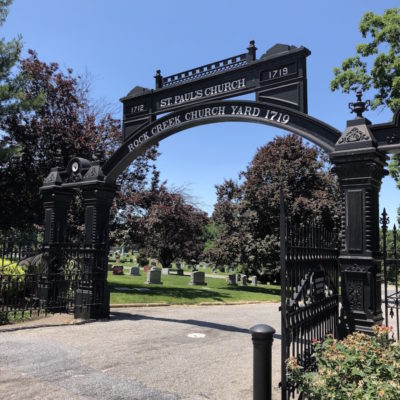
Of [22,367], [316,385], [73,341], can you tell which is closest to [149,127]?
[73,341]

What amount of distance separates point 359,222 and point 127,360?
428 cm

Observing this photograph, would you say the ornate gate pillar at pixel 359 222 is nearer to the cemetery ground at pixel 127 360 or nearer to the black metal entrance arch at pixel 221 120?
the black metal entrance arch at pixel 221 120

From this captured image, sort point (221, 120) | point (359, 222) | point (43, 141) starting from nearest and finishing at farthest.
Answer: point (359, 222)
point (221, 120)
point (43, 141)

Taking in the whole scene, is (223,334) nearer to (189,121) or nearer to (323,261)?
(323,261)

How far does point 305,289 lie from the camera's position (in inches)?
183

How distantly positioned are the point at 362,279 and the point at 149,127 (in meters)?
5.97

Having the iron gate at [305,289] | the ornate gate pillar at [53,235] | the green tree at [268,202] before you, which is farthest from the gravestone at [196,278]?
the iron gate at [305,289]

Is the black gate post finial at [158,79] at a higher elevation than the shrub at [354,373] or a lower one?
higher

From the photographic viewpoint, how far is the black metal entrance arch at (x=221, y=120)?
260 inches

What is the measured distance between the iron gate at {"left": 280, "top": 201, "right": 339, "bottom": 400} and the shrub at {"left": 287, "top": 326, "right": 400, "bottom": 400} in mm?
318

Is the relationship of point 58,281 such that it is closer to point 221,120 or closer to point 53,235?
point 53,235

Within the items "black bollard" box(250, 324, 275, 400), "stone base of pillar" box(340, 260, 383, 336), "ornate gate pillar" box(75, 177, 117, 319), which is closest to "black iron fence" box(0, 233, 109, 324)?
"ornate gate pillar" box(75, 177, 117, 319)

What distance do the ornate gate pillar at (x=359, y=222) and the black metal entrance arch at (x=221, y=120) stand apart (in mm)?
433

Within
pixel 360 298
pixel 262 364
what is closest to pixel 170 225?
pixel 360 298
